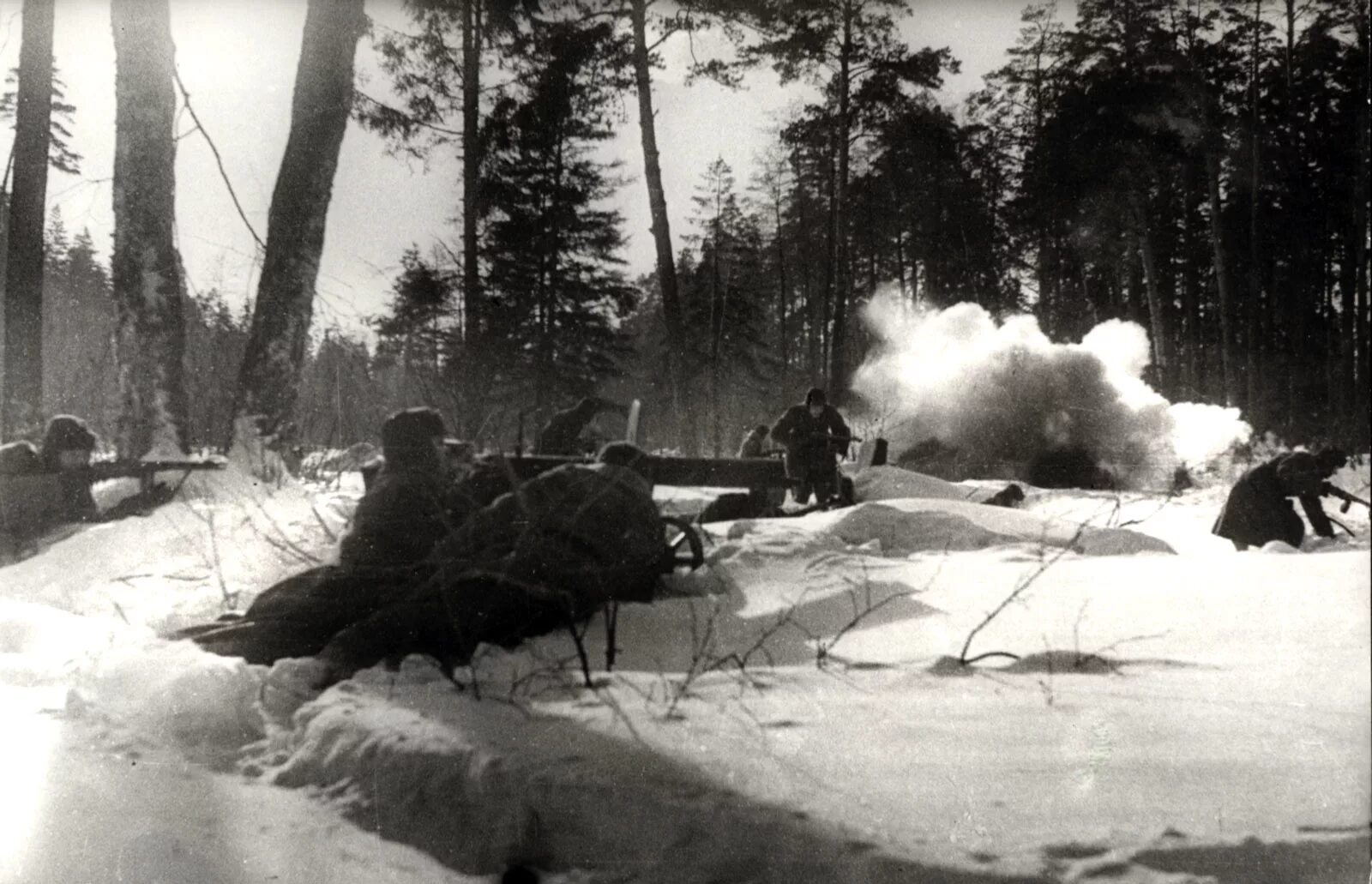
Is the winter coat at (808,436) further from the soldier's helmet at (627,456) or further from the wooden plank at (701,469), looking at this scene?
the soldier's helmet at (627,456)

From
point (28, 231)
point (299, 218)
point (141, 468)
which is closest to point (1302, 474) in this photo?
point (299, 218)

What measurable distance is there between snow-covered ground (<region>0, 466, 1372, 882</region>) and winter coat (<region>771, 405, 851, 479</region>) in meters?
0.18

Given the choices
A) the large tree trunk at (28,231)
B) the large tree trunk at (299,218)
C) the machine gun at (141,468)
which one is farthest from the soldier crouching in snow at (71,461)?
the large tree trunk at (299,218)

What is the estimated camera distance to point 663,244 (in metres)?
2.13

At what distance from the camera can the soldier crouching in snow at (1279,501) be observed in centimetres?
206

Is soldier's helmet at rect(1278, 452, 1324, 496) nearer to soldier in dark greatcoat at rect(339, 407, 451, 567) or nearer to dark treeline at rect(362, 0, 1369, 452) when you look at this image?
dark treeline at rect(362, 0, 1369, 452)

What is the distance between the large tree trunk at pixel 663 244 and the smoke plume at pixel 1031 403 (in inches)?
18.2

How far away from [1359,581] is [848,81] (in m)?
1.60

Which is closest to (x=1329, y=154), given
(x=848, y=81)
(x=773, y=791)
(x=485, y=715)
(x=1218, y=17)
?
(x=1218, y=17)

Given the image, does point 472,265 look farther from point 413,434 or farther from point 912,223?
point 912,223

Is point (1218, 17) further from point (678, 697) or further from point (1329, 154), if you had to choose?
point (678, 697)

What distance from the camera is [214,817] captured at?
6.22 feet

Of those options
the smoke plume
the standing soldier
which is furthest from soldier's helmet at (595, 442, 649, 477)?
the smoke plume

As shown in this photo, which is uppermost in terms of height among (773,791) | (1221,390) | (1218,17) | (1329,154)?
(1218,17)
